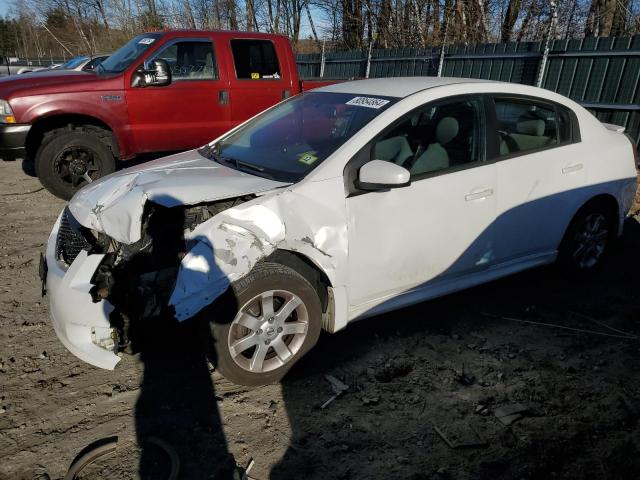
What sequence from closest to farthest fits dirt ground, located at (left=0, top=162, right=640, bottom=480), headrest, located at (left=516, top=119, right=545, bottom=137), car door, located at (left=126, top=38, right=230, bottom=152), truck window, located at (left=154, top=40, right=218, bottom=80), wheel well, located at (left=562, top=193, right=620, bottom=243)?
dirt ground, located at (left=0, top=162, right=640, bottom=480) → headrest, located at (left=516, top=119, right=545, bottom=137) → wheel well, located at (left=562, top=193, right=620, bottom=243) → car door, located at (left=126, top=38, right=230, bottom=152) → truck window, located at (left=154, top=40, right=218, bottom=80)

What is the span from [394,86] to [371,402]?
2092mm

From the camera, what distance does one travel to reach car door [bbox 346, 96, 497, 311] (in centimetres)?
287

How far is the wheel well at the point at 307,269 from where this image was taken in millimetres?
2773

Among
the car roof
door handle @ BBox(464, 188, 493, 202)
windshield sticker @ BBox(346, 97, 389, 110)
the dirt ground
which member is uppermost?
the car roof

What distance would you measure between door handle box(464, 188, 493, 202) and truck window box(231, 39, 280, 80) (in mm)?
4504

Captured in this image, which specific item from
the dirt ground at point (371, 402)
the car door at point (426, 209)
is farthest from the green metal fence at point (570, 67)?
the car door at point (426, 209)

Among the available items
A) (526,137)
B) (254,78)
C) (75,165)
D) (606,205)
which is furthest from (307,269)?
(254,78)

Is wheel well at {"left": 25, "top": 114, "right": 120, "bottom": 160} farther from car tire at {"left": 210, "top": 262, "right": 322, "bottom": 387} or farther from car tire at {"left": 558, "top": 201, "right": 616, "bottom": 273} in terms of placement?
car tire at {"left": 558, "top": 201, "right": 616, "bottom": 273}

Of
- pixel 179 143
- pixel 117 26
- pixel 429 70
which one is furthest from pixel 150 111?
pixel 117 26

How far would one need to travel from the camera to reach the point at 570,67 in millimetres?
8391

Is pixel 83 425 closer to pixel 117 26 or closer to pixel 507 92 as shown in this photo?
pixel 507 92

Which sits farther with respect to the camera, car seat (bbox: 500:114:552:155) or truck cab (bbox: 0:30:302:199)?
truck cab (bbox: 0:30:302:199)

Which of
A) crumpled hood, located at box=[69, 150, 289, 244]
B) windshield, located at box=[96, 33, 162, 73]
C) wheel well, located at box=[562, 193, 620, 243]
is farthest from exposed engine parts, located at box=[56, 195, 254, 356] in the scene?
windshield, located at box=[96, 33, 162, 73]

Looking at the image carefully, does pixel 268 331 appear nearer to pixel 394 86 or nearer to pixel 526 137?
pixel 394 86
